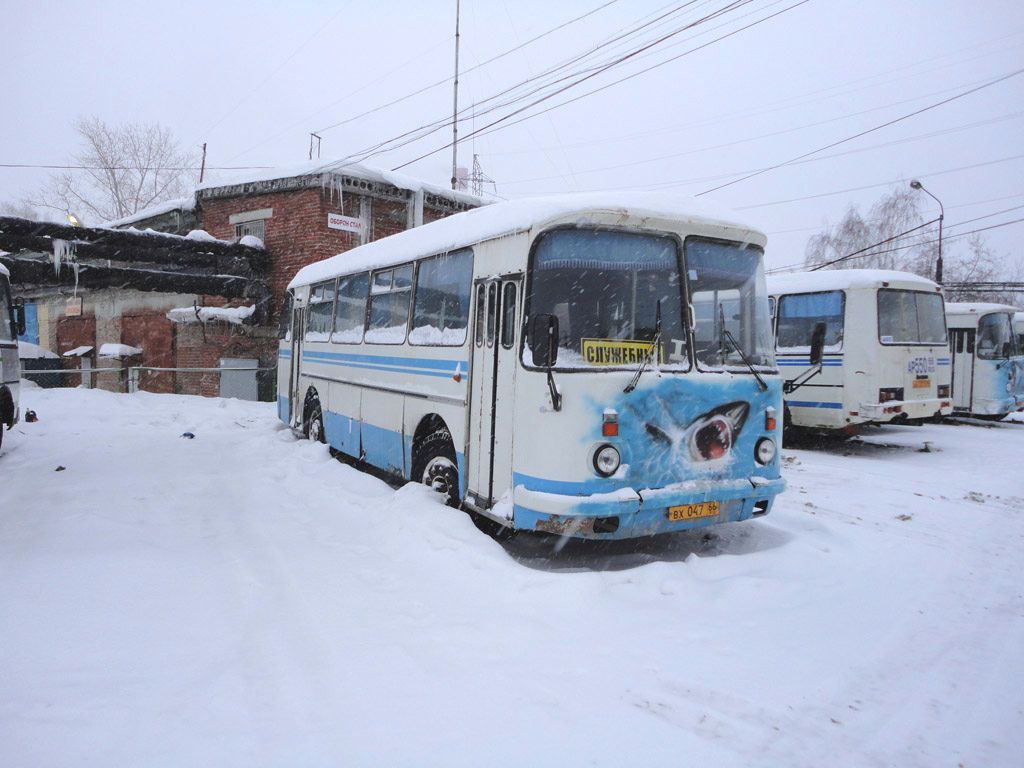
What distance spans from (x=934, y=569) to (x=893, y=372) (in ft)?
21.5

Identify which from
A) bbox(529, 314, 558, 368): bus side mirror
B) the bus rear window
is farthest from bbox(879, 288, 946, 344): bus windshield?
bbox(529, 314, 558, 368): bus side mirror

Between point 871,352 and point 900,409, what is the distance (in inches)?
41.3

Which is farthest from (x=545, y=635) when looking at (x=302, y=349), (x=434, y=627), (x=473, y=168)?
(x=473, y=168)

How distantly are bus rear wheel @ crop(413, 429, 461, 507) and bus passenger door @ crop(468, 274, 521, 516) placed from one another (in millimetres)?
561

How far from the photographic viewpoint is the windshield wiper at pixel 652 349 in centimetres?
491

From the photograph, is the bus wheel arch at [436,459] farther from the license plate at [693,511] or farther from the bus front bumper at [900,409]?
the bus front bumper at [900,409]

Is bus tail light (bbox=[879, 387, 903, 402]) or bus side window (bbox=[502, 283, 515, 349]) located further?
bus tail light (bbox=[879, 387, 903, 402])

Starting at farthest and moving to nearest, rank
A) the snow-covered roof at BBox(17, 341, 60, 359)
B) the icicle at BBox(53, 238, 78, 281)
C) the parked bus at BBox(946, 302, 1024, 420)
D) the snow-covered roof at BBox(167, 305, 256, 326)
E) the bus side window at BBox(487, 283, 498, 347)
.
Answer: the snow-covered roof at BBox(17, 341, 60, 359) → the snow-covered roof at BBox(167, 305, 256, 326) → the icicle at BBox(53, 238, 78, 281) → the parked bus at BBox(946, 302, 1024, 420) → the bus side window at BBox(487, 283, 498, 347)

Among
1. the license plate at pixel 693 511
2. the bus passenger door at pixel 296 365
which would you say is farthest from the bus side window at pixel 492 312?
the bus passenger door at pixel 296 365

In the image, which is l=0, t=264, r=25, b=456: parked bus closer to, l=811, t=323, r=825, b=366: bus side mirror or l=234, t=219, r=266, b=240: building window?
l=234, t=219, r=266, b=240: building window

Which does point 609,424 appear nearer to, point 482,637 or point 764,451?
point 764,451

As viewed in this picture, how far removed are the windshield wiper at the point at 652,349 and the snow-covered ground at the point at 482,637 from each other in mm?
1346

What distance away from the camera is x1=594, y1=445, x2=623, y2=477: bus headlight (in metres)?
4.85

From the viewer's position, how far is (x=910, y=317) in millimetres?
11430
